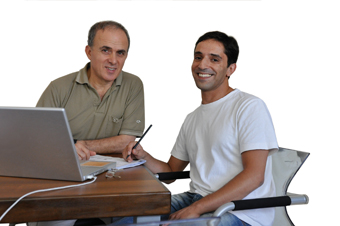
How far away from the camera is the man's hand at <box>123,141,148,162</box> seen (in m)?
1.81

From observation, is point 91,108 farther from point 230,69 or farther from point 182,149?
point 230,69

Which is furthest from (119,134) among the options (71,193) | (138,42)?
(138,42)

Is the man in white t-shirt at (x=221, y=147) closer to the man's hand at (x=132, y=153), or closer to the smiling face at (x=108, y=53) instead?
the man's hand at (x=132, y=153)

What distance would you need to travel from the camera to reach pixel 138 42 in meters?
3.63

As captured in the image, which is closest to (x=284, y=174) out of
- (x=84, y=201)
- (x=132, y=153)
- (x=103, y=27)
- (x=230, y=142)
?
(x=230, y=142)

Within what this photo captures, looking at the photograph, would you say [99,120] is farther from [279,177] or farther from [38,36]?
[38,36]

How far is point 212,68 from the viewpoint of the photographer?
6.36 ft

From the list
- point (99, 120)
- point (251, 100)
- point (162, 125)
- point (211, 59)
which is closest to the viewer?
point (251, 100)

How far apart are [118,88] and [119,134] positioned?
0.30 metres

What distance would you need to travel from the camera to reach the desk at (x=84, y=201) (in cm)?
108

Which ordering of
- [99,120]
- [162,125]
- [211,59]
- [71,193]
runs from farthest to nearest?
[162,125]
[99,120]
[211,59]
[71,193]

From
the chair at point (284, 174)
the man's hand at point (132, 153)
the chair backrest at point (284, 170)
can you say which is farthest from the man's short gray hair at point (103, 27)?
the chair backrest at point (284, 170)

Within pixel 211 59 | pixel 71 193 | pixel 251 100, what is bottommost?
pixel 71 193

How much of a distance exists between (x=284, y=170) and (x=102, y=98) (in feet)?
3.88
